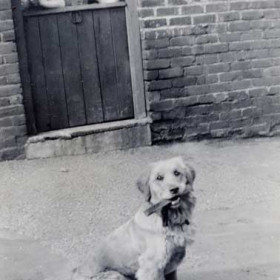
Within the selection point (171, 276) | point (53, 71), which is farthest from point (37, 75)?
point (171, 276)

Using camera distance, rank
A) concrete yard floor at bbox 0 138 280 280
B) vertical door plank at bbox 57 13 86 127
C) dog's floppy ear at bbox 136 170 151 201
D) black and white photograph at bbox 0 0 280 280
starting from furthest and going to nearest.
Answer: vertical door plank at bbox 57 13 86 127
black and white photograph at bbox 0 0 280 280
concrete yard floor at bbox 0 138 280 280
dog's floppy ear at bbox 136 170 151 201

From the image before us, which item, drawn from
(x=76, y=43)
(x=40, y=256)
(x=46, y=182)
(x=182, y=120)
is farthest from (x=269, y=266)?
(x=76, y=43)

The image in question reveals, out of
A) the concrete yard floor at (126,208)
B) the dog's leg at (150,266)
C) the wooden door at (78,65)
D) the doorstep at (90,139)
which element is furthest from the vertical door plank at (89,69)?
the dog's leg at (150,266)

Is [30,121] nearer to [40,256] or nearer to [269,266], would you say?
[40,256]

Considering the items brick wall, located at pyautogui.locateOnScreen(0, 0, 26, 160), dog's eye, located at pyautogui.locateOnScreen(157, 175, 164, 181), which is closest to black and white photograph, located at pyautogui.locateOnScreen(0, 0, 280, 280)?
brick wall, located at pyautogui.locateOnScreen(0, 0, 26, 160)

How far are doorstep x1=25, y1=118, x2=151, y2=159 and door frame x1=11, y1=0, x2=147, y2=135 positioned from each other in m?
0.17

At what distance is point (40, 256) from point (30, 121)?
2.50 metres

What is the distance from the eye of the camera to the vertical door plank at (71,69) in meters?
7.09

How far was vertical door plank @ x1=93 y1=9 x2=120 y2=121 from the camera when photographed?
7189mm

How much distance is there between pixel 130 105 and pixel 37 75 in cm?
119

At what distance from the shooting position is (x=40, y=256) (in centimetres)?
484

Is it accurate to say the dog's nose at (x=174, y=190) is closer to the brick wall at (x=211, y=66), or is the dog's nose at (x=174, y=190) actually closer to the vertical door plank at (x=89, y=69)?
the brick wall at (x=211, y=66)

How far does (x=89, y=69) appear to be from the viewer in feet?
23.8

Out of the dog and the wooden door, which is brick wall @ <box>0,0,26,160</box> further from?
the dog
